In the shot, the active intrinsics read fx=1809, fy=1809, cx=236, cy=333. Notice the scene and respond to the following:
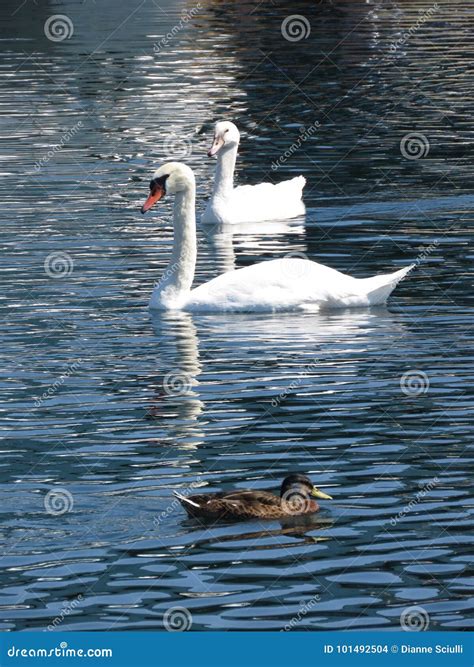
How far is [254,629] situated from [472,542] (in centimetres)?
213

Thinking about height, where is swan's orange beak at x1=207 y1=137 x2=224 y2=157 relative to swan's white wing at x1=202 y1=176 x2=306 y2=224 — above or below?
above

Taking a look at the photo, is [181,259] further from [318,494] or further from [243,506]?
[243,506]

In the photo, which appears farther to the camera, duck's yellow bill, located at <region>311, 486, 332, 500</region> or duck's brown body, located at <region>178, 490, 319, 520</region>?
duck's yellow bill, located at <region>311, 486, 332, 500</region>

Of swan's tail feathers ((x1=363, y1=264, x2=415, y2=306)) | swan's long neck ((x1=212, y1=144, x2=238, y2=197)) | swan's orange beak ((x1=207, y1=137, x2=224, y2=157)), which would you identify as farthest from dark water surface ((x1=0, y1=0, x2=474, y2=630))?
swan's orange beak ((x1=207, y1=137, x2=224, y2=157))

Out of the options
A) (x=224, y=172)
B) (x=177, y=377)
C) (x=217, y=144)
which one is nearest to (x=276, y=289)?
(x=177, y=377)

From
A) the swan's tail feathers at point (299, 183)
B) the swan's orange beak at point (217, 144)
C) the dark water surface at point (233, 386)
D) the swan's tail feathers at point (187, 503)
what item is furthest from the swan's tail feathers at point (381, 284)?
the swan's orange beak at point (217, 144)

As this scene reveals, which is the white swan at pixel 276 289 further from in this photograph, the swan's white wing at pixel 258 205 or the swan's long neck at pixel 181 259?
the swan's white wing at pixel 258 205

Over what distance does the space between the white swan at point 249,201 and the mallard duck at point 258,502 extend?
1438 centimetres

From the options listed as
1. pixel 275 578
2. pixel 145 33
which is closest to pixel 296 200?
pixel 275 578

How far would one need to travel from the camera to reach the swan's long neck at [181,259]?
20.7 meters

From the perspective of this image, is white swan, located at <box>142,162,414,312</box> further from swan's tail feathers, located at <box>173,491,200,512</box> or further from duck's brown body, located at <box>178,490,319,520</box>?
swan's tail feathers, located at <box>173,491,200,512</box>

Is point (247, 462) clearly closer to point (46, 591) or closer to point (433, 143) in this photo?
point (46, 591)

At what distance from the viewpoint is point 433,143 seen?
3338 centimetres

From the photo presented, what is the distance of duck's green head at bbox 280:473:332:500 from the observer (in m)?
12.9
